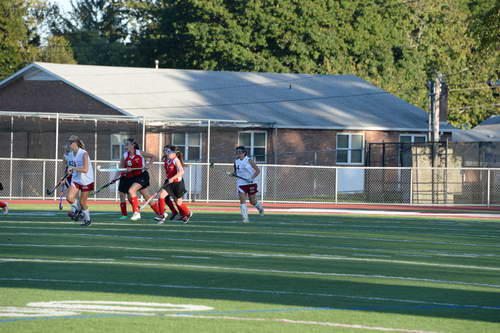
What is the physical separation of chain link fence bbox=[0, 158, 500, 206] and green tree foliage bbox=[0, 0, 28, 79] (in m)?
22.7

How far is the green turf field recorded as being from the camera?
9.14m

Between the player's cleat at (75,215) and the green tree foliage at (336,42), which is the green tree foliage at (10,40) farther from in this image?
the player's cleat at (75,215)

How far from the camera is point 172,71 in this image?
150 ft

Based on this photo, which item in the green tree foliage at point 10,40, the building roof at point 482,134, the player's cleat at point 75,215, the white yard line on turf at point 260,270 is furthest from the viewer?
the green tree foliage at point 10,40

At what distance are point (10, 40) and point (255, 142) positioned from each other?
24.3 meters

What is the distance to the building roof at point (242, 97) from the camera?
3953 centimetres

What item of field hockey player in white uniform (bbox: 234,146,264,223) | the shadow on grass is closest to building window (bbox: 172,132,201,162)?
field hockey player in white uniform (bbox: 234,146,264,223)

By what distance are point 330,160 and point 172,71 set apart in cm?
886

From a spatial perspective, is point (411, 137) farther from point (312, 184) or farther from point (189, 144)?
point (189, 144)

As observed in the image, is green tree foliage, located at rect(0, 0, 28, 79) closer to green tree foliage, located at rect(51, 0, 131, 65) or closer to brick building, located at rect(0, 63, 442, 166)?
green tree foliage, located at rect(51, 0, 131, 65)

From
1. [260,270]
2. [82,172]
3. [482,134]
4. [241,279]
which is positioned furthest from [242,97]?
[241,279]

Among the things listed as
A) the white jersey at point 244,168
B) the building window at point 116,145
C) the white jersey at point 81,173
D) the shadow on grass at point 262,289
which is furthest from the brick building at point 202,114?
the shadow on grass at point 262,289

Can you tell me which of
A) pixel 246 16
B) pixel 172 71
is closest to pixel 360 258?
pixel 172 71

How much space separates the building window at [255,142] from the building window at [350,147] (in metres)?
3.47
